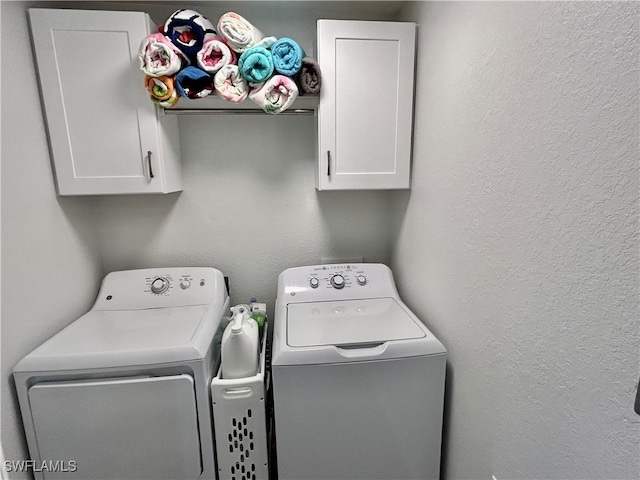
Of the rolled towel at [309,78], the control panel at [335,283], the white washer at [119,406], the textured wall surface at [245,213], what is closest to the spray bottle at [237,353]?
the white washer at [119,406]

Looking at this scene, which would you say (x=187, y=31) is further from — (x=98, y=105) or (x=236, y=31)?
(x=98, y=105)

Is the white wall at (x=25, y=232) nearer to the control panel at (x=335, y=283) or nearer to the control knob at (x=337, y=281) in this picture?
the control panel at (x=335, y=283)

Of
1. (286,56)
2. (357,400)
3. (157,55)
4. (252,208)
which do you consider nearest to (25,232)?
(157,55)

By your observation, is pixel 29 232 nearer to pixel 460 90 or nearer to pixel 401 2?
pixel 460 90

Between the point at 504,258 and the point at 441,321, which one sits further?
the point at 441,321

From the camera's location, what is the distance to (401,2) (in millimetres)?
1615

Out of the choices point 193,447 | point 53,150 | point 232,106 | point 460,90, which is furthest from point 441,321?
point 53,150

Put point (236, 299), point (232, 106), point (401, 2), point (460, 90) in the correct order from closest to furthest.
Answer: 1. point (460, 90)
2. point (401, 2)
3. point (232, 106)
4. point (236, 299)

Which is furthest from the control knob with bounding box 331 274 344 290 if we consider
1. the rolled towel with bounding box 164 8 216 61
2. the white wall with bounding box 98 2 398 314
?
the rolled towel with bounding box 164 8 216 61

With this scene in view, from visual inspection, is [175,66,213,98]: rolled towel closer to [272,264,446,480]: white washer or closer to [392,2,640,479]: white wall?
[392,2,640,479]: white wall

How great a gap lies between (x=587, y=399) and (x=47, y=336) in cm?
186

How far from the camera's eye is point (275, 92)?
1427 millimetres

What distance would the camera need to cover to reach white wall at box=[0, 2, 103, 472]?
1179 mm

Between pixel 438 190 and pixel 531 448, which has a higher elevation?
pixel 438 190
